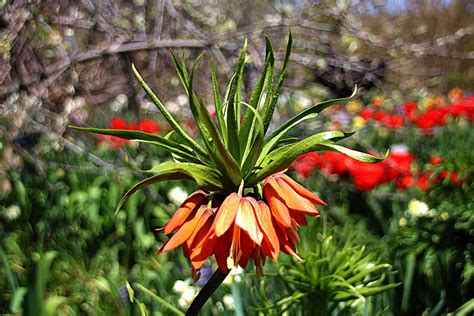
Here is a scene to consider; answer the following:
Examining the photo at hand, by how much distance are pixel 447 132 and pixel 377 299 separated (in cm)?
242

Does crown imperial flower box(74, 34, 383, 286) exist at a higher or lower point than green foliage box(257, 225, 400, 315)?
higher

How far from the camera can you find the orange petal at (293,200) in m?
0.74

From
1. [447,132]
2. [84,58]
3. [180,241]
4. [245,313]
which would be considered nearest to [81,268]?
[84,58]

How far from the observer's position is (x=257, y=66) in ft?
10.00

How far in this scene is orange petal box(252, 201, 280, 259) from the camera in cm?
72

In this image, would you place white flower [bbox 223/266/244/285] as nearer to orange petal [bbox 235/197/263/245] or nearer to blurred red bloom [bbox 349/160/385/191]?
orange petal [bbox 235/197/263/245]

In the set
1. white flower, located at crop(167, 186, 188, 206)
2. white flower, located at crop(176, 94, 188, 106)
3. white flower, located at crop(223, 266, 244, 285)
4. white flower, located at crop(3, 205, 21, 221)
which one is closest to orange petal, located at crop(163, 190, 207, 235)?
white flower, located at crop(223, 266, 244, 285)

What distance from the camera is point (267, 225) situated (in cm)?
73

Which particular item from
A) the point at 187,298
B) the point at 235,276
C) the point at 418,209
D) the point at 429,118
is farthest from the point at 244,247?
the point at 429,118

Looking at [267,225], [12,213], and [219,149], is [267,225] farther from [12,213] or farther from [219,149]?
[12,213]

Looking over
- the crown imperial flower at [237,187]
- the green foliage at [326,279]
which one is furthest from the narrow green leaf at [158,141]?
the green foliage at [326,279]

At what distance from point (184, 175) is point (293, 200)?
0.46ft

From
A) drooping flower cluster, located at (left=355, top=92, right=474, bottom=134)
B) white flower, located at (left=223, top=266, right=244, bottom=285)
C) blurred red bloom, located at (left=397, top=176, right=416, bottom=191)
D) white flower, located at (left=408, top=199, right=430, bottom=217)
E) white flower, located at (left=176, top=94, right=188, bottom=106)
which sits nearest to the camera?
white flower, located at (left=223, top=266, right=244, bottom=285)

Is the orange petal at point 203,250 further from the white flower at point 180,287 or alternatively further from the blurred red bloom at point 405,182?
the blurred red bloom at point 405,182
